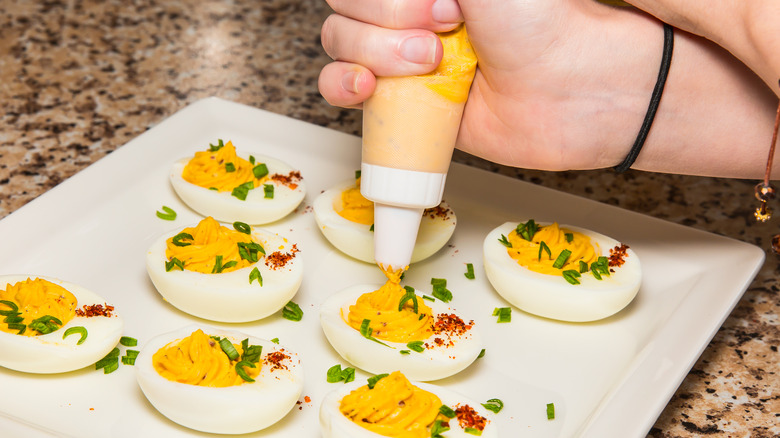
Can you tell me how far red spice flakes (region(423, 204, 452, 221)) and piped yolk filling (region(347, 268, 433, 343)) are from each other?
395 mm

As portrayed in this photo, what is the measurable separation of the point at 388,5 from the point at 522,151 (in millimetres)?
551

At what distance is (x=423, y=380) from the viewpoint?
187cm

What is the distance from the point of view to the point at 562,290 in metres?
2.04

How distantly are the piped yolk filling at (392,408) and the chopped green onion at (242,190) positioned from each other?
852 mm

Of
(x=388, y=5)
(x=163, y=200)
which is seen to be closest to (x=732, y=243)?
(x=388, y=5)

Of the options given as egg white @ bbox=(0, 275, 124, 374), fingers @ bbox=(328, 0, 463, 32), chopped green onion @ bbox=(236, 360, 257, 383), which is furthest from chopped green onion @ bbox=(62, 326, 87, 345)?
fingers @ bbox=(328, 0, 463, 32)

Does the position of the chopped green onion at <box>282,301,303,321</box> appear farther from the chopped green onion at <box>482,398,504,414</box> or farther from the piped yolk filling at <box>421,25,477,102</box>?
the piped yolk filling at <box>421,25,477,102</box>

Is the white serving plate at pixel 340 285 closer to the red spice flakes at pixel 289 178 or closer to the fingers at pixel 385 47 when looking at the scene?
the red spice flakes at pixel 289 178

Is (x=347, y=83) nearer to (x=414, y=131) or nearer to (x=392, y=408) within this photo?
(x=414, y=131)

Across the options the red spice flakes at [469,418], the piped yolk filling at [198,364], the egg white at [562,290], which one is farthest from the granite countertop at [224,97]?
the piped yolk filling at [198,364]

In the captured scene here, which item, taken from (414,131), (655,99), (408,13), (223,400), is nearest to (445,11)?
(408,13)

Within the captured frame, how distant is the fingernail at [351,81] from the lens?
179 centimetres

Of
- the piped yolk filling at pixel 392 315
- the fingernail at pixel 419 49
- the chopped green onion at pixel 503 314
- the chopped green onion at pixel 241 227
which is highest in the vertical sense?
the fingernail at pixel 419 49

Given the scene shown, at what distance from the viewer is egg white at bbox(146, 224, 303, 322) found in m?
1.94
